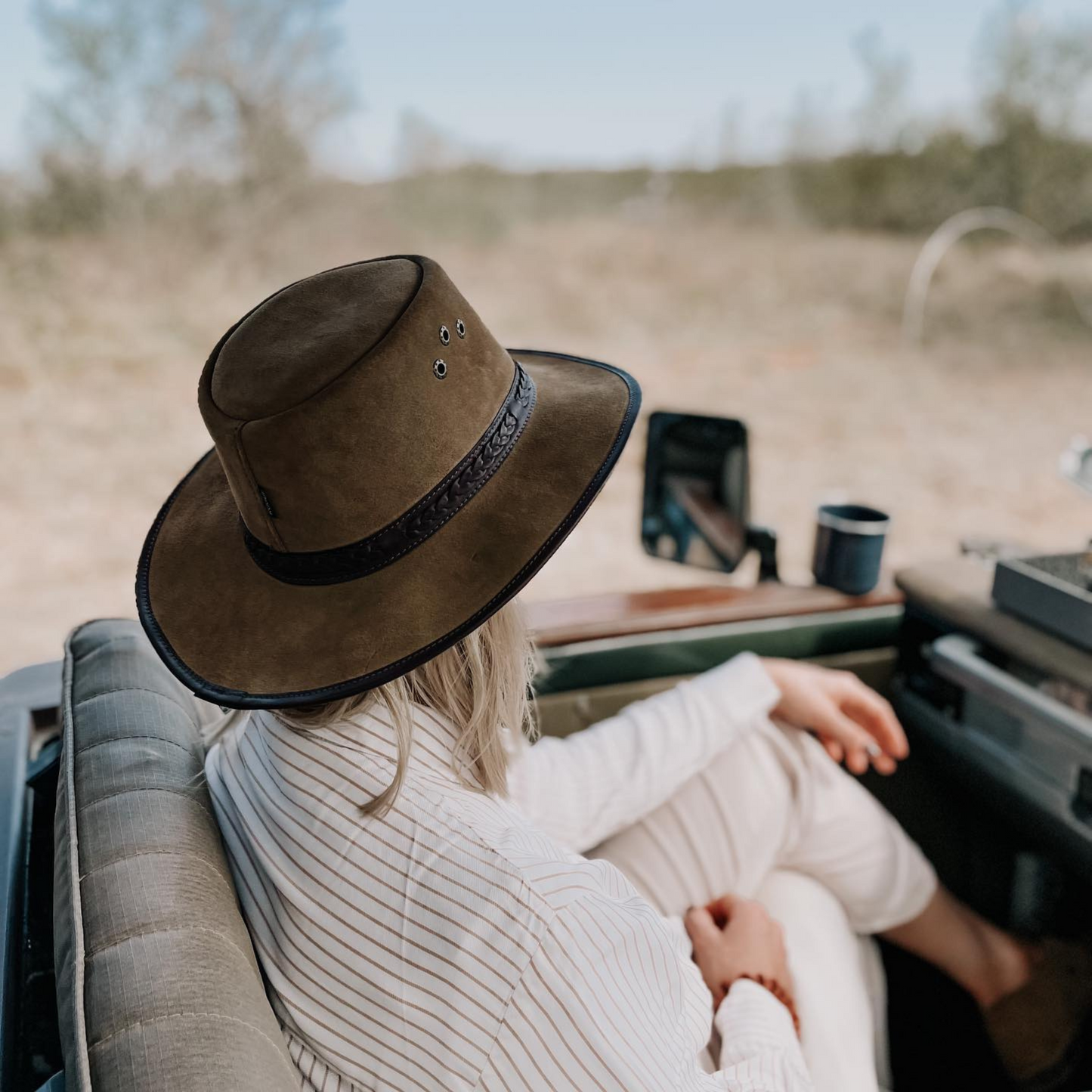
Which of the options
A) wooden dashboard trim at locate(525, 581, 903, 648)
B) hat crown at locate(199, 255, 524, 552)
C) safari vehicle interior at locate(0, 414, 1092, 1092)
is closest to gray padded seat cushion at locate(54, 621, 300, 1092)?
safari vehicle interior at locate(0, 414, 1092, 1092)

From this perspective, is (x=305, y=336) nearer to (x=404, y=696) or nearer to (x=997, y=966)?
(x=404, y=696)

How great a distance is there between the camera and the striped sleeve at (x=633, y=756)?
3.59 ft

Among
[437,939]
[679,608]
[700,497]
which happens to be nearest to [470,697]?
[437,939]

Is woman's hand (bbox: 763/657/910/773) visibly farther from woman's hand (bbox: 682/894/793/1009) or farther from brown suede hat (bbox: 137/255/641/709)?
→ brown suede hat (bbox: 137/255/641/709)

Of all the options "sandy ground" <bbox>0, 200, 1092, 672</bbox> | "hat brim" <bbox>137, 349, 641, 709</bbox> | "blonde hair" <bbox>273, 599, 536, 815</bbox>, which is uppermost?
"hat brim" <bbox>137, 349, 641, 709</bbox>

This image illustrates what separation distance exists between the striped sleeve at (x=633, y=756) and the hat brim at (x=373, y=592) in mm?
418

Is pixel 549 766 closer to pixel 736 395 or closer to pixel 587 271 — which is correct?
pixel 736 395

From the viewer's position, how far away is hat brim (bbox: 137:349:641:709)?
0.68 meters

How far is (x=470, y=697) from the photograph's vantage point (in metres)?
0.78

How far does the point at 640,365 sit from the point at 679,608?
664 cm

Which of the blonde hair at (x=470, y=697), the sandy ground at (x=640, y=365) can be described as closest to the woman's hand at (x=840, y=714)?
the blonde hair at (x=470, y=697)

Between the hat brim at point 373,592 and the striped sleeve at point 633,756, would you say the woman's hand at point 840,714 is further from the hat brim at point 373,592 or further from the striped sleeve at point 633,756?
the hat brim at point 373,592

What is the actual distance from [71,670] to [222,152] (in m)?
7.60

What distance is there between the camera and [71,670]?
968 millimetres
